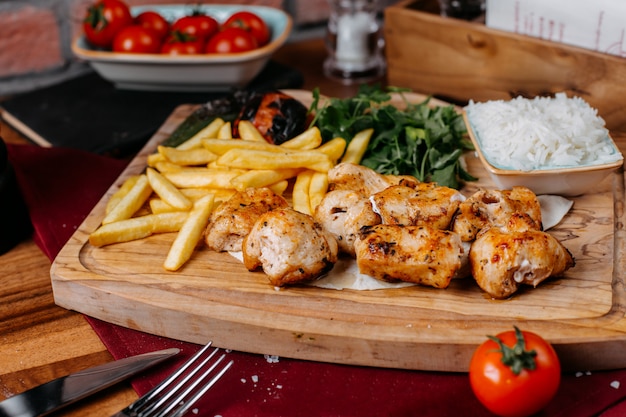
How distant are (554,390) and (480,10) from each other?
2919 mm

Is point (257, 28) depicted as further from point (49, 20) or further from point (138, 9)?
point (49, 20)

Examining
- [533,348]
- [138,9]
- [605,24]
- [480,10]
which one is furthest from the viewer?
[138,9]

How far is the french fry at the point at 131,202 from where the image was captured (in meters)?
3.05

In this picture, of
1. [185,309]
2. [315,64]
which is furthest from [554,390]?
[315,64]

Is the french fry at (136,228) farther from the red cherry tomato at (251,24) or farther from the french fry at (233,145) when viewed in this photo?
the red cherry tomato at (251,24)

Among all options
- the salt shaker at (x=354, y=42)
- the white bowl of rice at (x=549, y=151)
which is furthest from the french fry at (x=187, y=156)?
the salt shaker at (x=354, y=42)

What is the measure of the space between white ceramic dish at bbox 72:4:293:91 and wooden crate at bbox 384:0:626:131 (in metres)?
0.78

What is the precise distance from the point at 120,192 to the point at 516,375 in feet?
6.19

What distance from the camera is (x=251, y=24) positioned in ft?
15.5

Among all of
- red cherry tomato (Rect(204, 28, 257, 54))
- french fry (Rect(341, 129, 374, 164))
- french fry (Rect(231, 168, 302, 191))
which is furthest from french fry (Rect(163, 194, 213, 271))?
red cherry tomato (Rect(204, 28, 257, 54))

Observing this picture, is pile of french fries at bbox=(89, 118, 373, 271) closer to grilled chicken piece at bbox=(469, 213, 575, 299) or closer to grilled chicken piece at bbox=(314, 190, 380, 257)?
grilled chicken piece at bbox=(314, 190, 380, 257)

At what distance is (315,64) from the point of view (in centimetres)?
529

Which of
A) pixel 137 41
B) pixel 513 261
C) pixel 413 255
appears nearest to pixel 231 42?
pixel 137 41

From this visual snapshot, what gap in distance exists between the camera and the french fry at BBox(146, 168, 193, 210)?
309 centimetres
